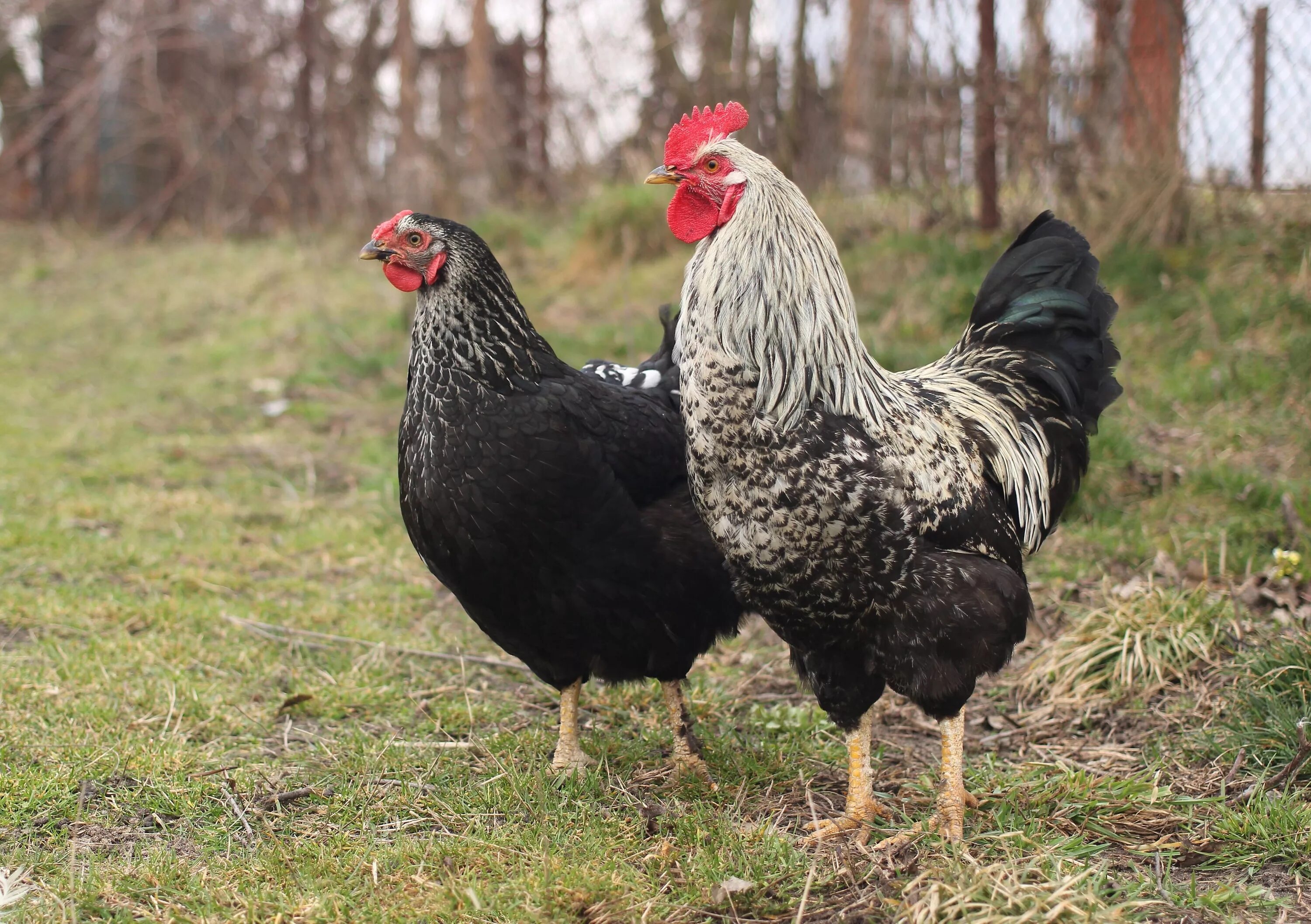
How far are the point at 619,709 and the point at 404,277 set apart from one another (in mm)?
1892

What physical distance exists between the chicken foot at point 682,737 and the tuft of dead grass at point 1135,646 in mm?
1423

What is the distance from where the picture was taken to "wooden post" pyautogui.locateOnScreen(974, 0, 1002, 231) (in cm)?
761

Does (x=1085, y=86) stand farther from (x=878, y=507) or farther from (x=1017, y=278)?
(x=878, y=507)

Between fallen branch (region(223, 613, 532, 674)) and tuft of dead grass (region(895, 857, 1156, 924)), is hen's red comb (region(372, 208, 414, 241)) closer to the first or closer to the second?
fallen branch (region(223, 613, 532, 674))

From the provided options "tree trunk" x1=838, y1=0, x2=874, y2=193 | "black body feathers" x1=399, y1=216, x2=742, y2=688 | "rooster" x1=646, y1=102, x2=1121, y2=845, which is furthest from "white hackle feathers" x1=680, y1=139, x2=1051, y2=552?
"tree trunk" x1=838, y1=0, x2=874, y2=193

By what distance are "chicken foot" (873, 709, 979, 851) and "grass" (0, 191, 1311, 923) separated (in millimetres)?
67

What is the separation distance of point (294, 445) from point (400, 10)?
6269 millimetres

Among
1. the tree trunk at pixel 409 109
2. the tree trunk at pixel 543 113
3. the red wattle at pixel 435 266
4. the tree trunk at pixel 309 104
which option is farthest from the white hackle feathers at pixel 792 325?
the tree trunk at pixel 309 104

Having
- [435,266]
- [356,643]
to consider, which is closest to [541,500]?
[435,266]

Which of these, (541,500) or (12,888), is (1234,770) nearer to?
(541,500)

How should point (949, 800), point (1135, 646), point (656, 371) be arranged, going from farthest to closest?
point (656, 371)
point (1135, 646)
point (949, 800)

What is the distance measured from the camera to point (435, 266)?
3.60 meters

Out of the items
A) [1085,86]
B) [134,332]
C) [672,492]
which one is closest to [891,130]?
[1085,86]

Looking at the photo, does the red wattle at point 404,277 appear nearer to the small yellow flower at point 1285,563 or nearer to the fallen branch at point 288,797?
the fallen branch at point 288,797
